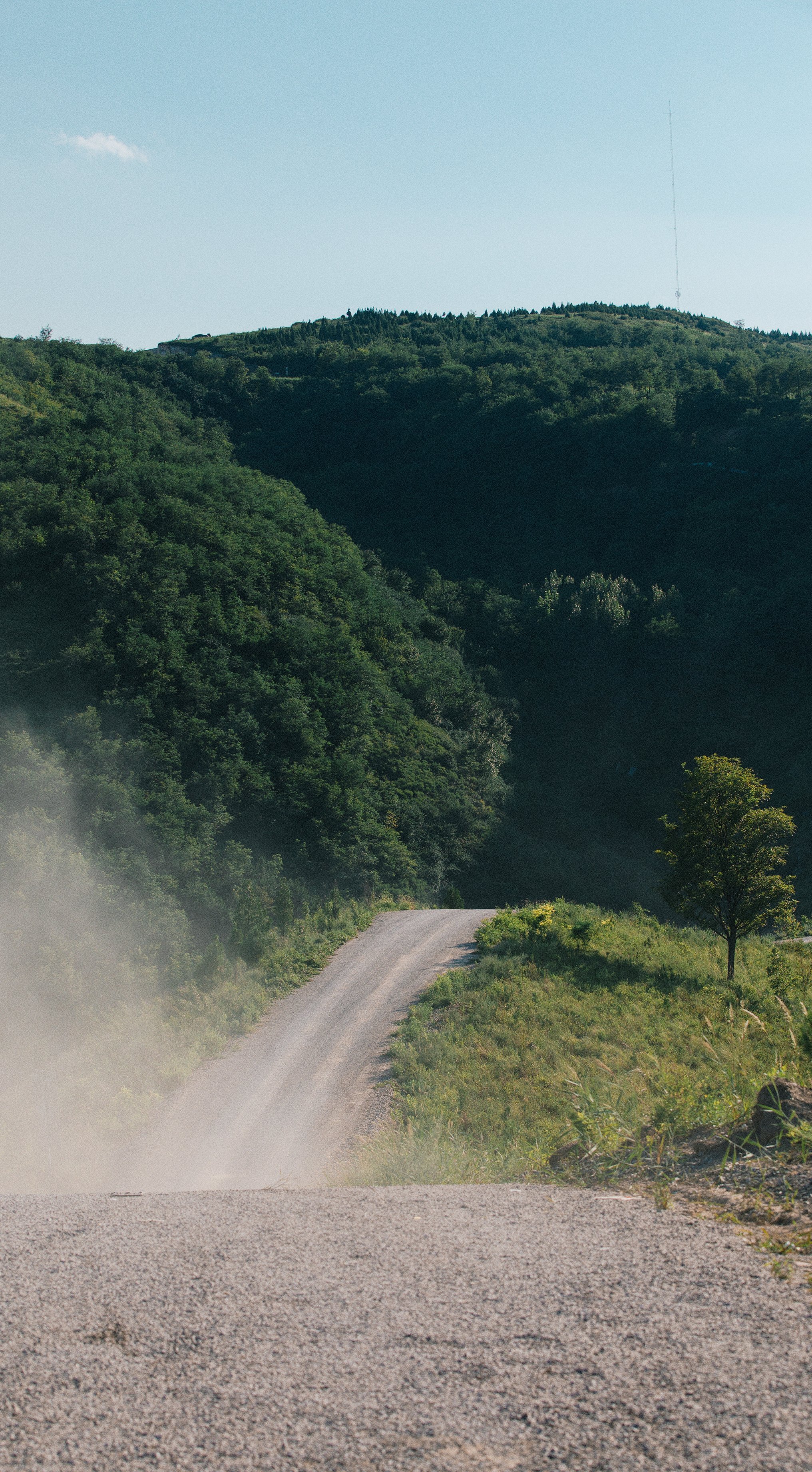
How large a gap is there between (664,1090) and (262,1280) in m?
5.29

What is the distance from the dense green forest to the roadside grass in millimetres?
11118

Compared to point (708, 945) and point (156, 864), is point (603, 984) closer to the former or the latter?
point (708, 945)

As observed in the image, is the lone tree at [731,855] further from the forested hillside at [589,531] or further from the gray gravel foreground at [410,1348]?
the gray gravel foreground at [410,1348]

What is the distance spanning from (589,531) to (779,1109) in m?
54.0

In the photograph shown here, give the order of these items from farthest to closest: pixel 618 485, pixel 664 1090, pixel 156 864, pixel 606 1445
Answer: pixel 618 485, pixel 156 864, pixel 664 1090, pixel 606 1445

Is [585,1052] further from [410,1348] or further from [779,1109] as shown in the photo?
[410,1348]

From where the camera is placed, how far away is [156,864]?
85.2 ft

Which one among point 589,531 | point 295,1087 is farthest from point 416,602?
point 295,1087

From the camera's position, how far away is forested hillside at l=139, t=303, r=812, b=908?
40500 mm

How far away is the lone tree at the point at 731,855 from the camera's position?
1816 cm

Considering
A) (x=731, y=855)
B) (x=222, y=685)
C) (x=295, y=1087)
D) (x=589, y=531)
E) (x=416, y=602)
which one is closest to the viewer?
(x=295, y=1087)

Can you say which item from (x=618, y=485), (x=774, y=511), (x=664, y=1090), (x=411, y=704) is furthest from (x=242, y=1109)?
(x=618, y=485)

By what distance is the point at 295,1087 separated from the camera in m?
13.7

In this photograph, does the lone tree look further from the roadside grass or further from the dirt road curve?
the dirt road curve
